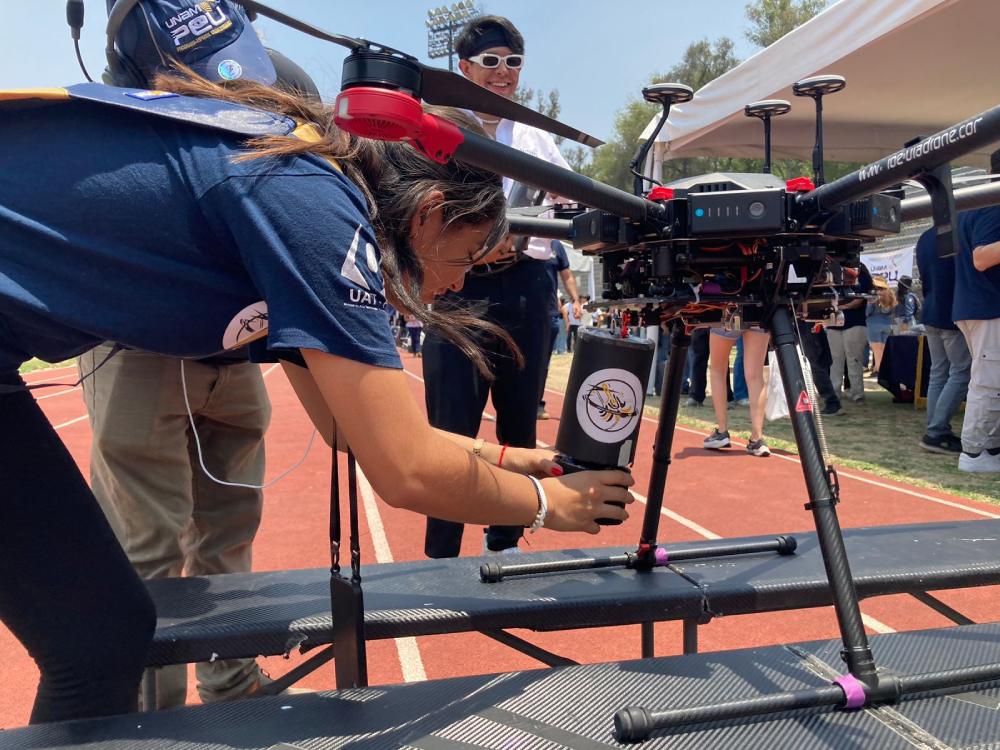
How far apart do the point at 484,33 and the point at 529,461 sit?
1.94 meters

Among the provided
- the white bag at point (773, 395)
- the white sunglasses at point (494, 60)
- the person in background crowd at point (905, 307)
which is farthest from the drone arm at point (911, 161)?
the person in background crowd at point (905, 307)

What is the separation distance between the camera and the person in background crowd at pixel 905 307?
1016 centimetres

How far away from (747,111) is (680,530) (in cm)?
297

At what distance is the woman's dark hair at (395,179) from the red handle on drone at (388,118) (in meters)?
0.24

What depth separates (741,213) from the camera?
1.31 m

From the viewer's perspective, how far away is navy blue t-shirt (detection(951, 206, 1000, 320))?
4988mm

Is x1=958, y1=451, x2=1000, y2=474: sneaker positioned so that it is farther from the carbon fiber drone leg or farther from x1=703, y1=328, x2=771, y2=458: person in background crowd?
the carbon fiber drone leg

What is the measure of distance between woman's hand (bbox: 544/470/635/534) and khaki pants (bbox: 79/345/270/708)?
1042 millimetres

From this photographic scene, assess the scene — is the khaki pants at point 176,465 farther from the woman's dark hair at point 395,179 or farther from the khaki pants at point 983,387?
the khaki pants at point 983,387

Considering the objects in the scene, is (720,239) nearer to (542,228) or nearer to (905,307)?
(542,228)

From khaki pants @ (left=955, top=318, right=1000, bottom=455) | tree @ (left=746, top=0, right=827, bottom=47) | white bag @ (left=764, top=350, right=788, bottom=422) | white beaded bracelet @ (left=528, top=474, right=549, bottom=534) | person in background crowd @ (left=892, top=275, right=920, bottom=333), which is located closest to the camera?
white beaded bracelet @ (left=528, top=474, right=549, bottom=534)

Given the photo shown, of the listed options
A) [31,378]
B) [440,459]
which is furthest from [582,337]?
[31,378]

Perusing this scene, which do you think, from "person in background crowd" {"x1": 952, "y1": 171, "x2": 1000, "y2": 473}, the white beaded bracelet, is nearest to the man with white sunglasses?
the white beaded bracelet

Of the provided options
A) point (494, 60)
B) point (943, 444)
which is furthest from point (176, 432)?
point (943, 444)
